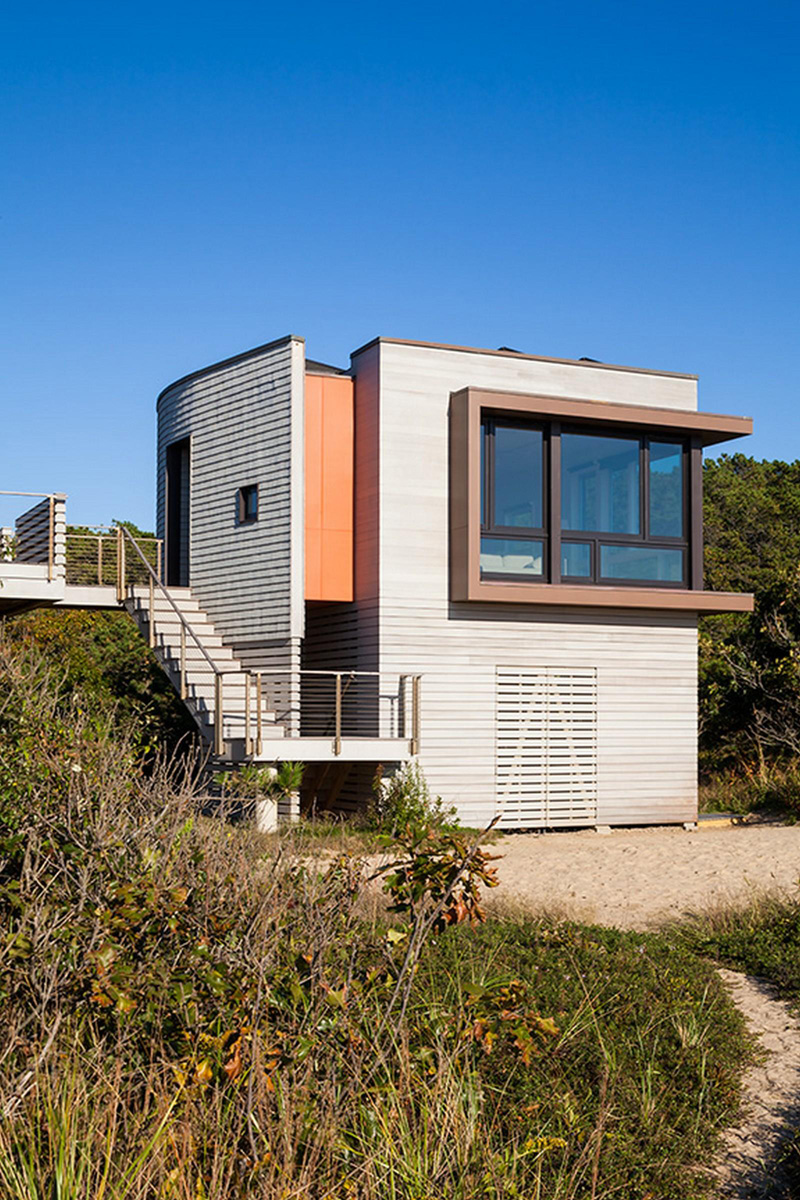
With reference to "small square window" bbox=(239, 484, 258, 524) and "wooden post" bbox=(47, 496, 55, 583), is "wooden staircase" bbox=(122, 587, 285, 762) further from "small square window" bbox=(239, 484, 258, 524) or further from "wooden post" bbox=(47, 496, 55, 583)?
"small square window" bbox=(239, 484, 258, 524)

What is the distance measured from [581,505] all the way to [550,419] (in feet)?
4.53

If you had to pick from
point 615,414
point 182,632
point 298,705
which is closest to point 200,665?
point 182,632

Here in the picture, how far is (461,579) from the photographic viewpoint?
16766 millimetres

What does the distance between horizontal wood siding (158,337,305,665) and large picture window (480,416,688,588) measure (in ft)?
9.25

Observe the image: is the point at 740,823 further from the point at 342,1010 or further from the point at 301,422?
the point at 342,1010

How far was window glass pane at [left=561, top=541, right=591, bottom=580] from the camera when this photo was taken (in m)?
17.5

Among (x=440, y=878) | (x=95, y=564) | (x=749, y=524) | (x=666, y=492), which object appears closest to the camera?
(x=440, y=878)

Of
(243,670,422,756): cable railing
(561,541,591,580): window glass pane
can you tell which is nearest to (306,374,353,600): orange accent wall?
(243,670,422,756): cable railing

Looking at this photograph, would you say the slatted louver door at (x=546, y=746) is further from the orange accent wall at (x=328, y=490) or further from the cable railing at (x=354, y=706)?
the orange accent wall at (x=328, y=490)

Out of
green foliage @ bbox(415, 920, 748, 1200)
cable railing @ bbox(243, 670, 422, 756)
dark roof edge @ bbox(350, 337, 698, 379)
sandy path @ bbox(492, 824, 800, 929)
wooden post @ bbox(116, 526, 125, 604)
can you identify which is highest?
dark roof edge @ bbox(350, 337, 698, 379)

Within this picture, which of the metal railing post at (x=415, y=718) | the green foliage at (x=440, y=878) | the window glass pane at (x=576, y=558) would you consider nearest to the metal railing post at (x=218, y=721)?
the metal railing post at (x=415, y=718)

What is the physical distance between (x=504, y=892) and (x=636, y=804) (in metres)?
7.50

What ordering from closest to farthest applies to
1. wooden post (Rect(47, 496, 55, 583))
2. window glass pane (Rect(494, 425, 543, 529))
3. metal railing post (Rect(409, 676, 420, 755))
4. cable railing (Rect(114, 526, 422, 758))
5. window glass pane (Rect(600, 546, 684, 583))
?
cable railing (Rect(114, 526, 422, 758)) → metal railing post (Rect(409, 676, 420, 755)) → window glass pane (Rect(494, 425, 543, 529)) → wooden post (Rect(47, 496, 55, 583)) → window glass pane (Rect(600, 546, 684, 583))

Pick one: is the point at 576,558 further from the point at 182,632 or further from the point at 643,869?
the point at 182,632
